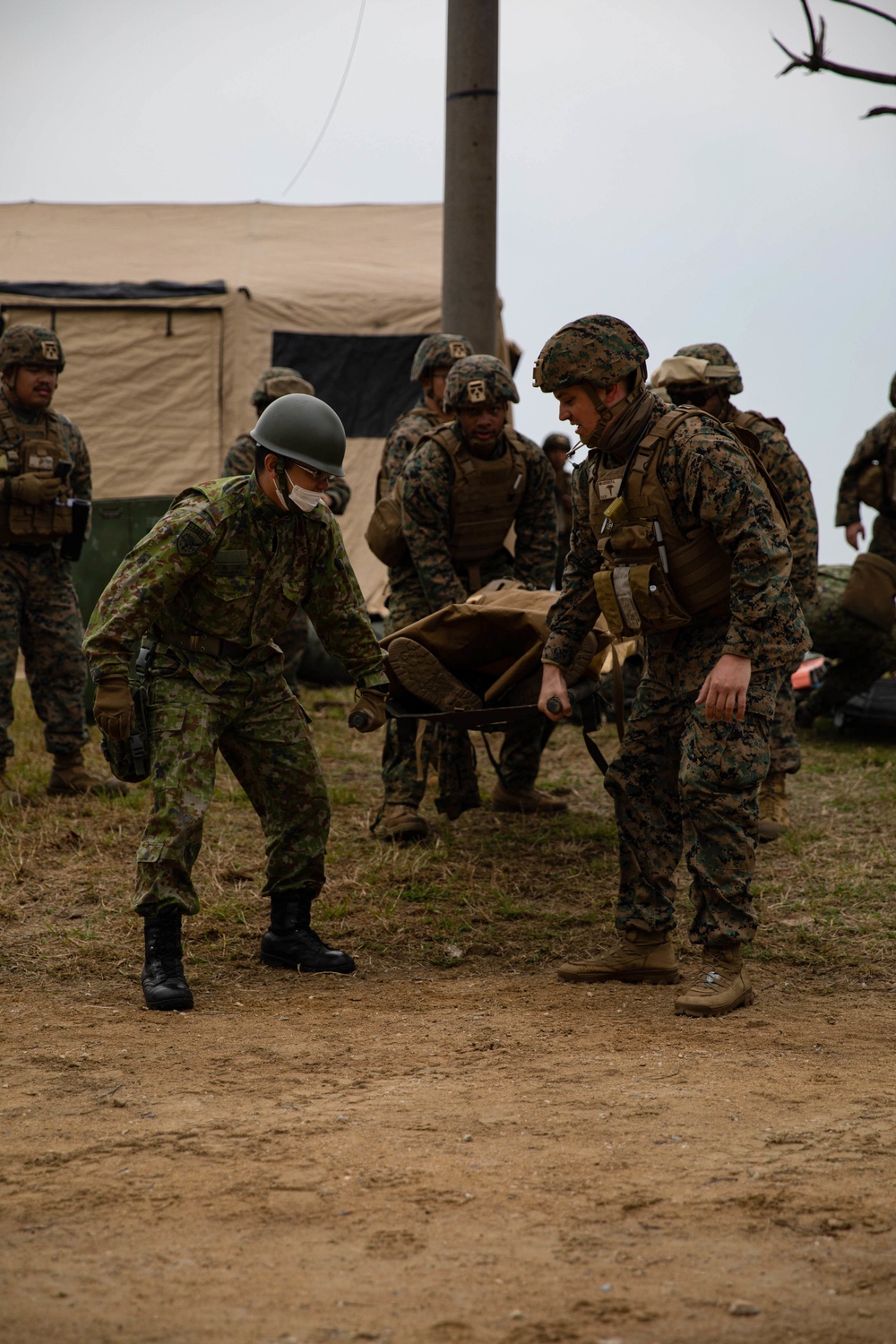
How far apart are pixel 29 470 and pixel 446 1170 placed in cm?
461

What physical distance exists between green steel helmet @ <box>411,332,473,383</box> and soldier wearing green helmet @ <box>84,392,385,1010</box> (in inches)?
92.4

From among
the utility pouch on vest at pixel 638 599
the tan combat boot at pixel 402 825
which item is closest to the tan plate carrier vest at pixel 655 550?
the utility pouch on vest at pixel 638 599

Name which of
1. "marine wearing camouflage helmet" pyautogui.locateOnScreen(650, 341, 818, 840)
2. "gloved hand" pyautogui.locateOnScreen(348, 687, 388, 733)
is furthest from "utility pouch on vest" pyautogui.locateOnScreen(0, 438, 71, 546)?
"marine wearing camouflage helmet" pyautogui.locateOnScreen(650, 341, 818, 840)

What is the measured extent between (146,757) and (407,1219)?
196cm

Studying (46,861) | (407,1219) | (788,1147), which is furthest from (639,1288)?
(46,861)

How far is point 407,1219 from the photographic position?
2.81 m

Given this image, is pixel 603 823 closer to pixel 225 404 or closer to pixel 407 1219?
pixel 407 1219

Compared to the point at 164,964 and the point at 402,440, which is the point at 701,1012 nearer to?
the point at 164,964

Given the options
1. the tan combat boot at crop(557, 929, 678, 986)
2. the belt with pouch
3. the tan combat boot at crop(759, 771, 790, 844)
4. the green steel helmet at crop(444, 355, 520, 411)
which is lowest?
the tan combat boot at crop(557, 929, 678, 986)

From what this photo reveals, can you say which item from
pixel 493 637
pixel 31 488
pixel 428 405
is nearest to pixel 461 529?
pixel 493 637

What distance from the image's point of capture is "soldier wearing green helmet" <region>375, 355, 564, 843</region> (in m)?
6.00

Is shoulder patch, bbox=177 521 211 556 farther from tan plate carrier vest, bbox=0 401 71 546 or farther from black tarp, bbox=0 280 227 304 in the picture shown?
black tarp, bbox=0 280 227 304

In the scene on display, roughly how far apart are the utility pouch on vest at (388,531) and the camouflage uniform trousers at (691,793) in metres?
2.03

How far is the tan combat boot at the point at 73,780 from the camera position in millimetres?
7035
